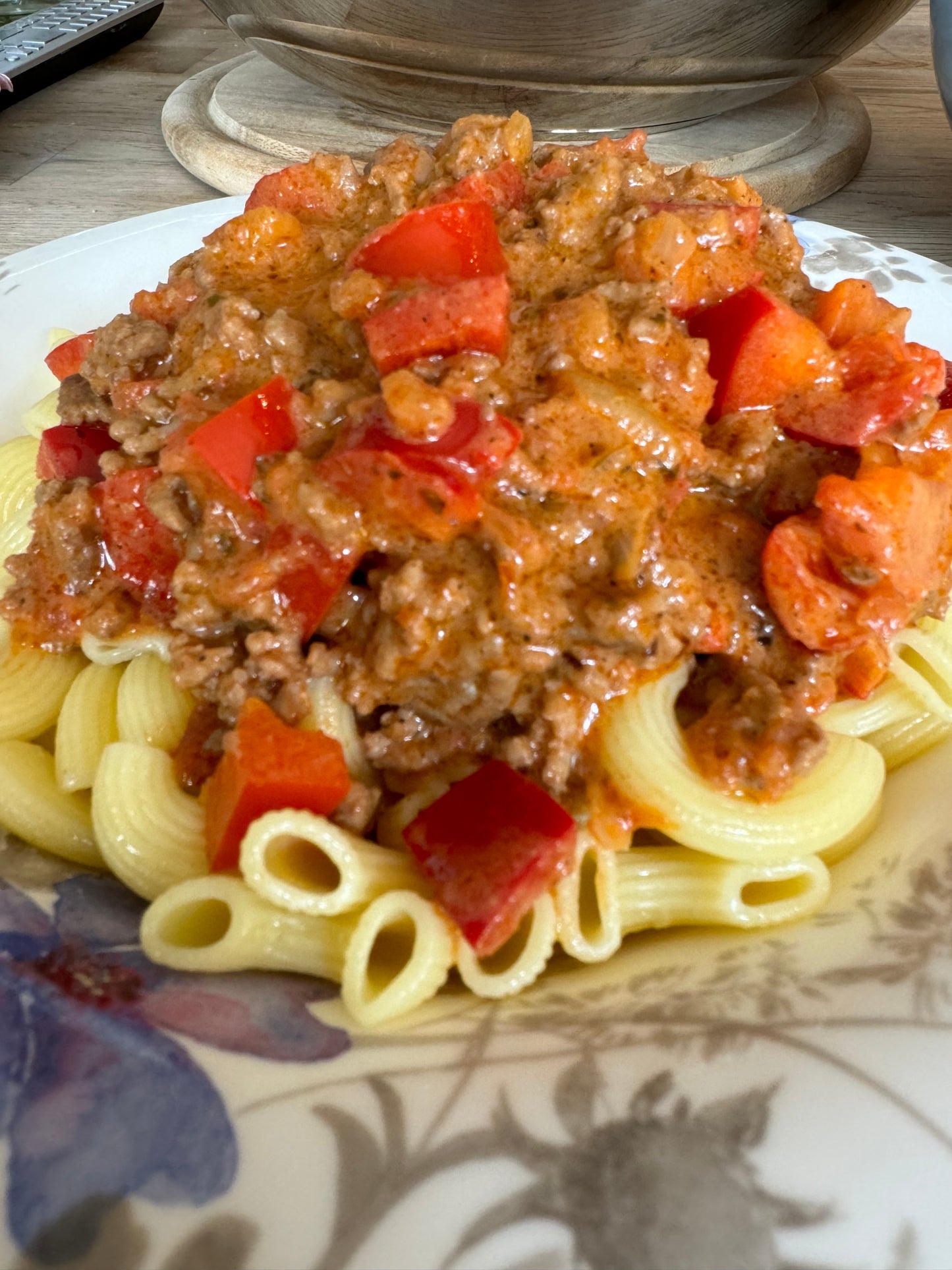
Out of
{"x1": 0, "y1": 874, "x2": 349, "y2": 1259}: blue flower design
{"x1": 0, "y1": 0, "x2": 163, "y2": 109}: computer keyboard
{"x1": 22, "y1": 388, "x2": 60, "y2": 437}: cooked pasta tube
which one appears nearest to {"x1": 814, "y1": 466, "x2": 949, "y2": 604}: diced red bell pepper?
{"x1": 0, "y1": 874, "x2": 349, "y2": 1259}: blue flower design

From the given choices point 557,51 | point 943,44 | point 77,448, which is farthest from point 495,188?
point 943,44

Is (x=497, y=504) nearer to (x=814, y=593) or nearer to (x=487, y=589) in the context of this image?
(x=487, y=589)

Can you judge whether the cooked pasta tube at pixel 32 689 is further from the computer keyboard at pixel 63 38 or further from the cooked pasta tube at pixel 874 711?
the computer keyboard at pixel 63 38

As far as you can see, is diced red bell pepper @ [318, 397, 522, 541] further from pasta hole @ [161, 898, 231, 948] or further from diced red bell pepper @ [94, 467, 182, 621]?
pasta hole @ [161, 898, 231, 948]

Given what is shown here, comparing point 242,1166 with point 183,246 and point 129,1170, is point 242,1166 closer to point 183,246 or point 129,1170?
point 129,1170

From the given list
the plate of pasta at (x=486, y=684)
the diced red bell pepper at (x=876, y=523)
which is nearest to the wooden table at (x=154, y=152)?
the plate of pasta at (x=486, y=684)

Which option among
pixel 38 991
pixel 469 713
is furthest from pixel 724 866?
pixel 38 991
